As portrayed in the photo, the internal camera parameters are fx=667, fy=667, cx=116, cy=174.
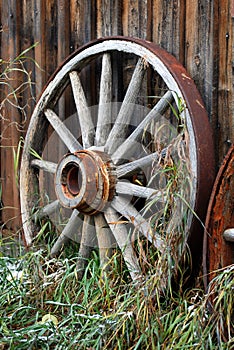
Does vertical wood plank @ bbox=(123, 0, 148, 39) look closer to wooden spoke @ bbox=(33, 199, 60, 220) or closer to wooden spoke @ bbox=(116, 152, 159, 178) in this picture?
wooden spoke @ bbox=(116, 152, 159, 178)

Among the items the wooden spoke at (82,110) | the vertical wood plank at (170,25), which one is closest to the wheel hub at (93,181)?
the wooden spoke at (82,110)

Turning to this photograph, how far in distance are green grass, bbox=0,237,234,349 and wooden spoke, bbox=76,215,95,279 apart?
164mm

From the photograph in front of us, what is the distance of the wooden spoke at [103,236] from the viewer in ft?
12.6

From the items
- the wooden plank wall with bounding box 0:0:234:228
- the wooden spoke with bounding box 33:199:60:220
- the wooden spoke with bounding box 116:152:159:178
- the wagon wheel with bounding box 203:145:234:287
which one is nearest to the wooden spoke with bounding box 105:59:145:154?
the wooden spoke with bounding box 116:152:159:178

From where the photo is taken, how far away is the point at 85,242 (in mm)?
3955

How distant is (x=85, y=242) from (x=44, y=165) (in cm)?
66

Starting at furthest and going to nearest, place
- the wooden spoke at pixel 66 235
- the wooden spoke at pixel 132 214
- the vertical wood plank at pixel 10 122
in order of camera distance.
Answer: the vertical wood plank at pixel 10 122 < the wooden spoke at pixel 66 235 < the wooden spoke at pixel 132 214

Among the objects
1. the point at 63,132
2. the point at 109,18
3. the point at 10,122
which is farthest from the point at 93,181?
the point at 10,122

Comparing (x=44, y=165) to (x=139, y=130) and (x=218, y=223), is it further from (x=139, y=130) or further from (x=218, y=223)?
(x=218, y=223)

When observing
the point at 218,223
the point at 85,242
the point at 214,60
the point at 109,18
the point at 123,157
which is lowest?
the point at 85,242

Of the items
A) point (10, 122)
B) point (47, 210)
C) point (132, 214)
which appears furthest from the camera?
point (10, 122)

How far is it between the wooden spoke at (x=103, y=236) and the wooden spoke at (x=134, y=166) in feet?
0.98

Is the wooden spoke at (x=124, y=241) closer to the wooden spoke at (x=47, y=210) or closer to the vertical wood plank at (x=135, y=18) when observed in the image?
the wooden spoke at (x=47, y=210)

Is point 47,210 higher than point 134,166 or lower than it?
lower
